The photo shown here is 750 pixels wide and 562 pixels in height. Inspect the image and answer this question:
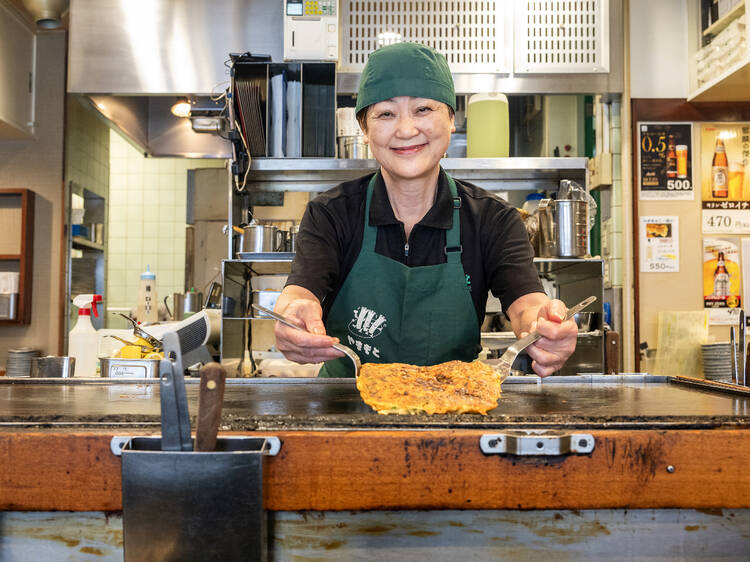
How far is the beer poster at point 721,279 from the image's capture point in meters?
3.21

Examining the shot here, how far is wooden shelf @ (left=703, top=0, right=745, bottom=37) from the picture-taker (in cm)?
279

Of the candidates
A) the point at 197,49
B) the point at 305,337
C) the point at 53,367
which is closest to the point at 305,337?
the point at 305,337

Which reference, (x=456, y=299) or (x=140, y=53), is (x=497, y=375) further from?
(x=140, y=53)

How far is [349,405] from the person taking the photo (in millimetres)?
1052

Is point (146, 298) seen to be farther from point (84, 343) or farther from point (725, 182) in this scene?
point (725, 182)

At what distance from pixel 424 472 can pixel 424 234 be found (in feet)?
3.19

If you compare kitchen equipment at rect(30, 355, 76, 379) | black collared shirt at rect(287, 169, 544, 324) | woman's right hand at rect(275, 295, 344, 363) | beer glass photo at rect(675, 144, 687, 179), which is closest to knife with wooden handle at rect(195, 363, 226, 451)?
woman's right hand at rect(275, 295, 344, 363)

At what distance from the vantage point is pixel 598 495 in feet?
2.72

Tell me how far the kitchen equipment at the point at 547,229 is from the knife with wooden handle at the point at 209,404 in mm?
2350

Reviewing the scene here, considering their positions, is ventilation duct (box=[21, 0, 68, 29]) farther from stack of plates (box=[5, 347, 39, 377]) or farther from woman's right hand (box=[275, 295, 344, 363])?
woman's right hand (box=[275, 295, 344, 363])

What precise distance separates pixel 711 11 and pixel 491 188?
1450 millimetres

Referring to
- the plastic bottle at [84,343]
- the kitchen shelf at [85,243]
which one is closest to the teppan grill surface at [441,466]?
the plastic bottle at [84,343]

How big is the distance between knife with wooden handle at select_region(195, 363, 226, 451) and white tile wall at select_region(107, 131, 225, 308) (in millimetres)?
5797

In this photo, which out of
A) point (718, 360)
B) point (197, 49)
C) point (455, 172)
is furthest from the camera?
point (197, 49)
